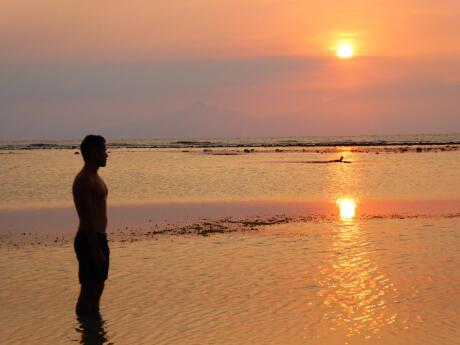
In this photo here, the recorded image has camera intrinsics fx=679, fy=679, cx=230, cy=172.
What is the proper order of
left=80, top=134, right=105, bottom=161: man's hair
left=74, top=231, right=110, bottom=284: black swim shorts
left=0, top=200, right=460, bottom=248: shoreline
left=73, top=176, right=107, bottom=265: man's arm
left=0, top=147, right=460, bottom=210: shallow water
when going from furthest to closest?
1. left=0, top=147, right=460, bottom=210: shallow water
2. left=0, top=200, right=460, bottom=248: shoreline
3. left=80, top=134, right=105, bottom=161: man's hair
4. left=74, top=231, right=110, bottom=284: black swim shorts
5. left=73, top=176, right=107, bottom=265: man's arm

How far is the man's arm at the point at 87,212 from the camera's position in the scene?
8.58 meters

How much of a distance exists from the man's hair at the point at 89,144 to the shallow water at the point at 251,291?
2316 millimetres

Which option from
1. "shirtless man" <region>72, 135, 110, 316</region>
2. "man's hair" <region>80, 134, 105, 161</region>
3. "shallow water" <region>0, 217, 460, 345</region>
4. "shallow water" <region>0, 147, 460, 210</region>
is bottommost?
"shallow water" <region>0, 217, 460, 345</region>

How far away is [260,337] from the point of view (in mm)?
8352

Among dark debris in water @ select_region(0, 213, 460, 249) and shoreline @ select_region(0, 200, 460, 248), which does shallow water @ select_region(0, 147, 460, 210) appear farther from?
dark debris in water @ select_region(0, 213, 460, 249)

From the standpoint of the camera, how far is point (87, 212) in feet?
→ 28.3

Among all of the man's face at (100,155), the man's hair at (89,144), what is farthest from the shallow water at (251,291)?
the man's hair at (89,144)

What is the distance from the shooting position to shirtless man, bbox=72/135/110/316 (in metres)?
8.62

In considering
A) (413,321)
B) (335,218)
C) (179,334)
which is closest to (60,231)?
(335,218)

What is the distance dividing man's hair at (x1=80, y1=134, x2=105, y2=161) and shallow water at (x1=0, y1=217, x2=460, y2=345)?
7.60 feet

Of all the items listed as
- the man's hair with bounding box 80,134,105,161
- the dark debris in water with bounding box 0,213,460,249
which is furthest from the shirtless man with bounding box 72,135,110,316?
the dark debris in water with bounding box 0,213,460,249

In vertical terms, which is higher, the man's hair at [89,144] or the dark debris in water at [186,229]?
the man's hair at [89,144]

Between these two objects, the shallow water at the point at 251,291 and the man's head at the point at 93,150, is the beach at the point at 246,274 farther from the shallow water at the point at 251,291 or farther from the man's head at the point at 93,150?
the man's head at the point at 93,150

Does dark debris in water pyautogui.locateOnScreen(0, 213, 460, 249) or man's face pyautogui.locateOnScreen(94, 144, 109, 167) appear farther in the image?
dark debris in water pyautogui.locateOnScreen(0, 213, 460, 249)
